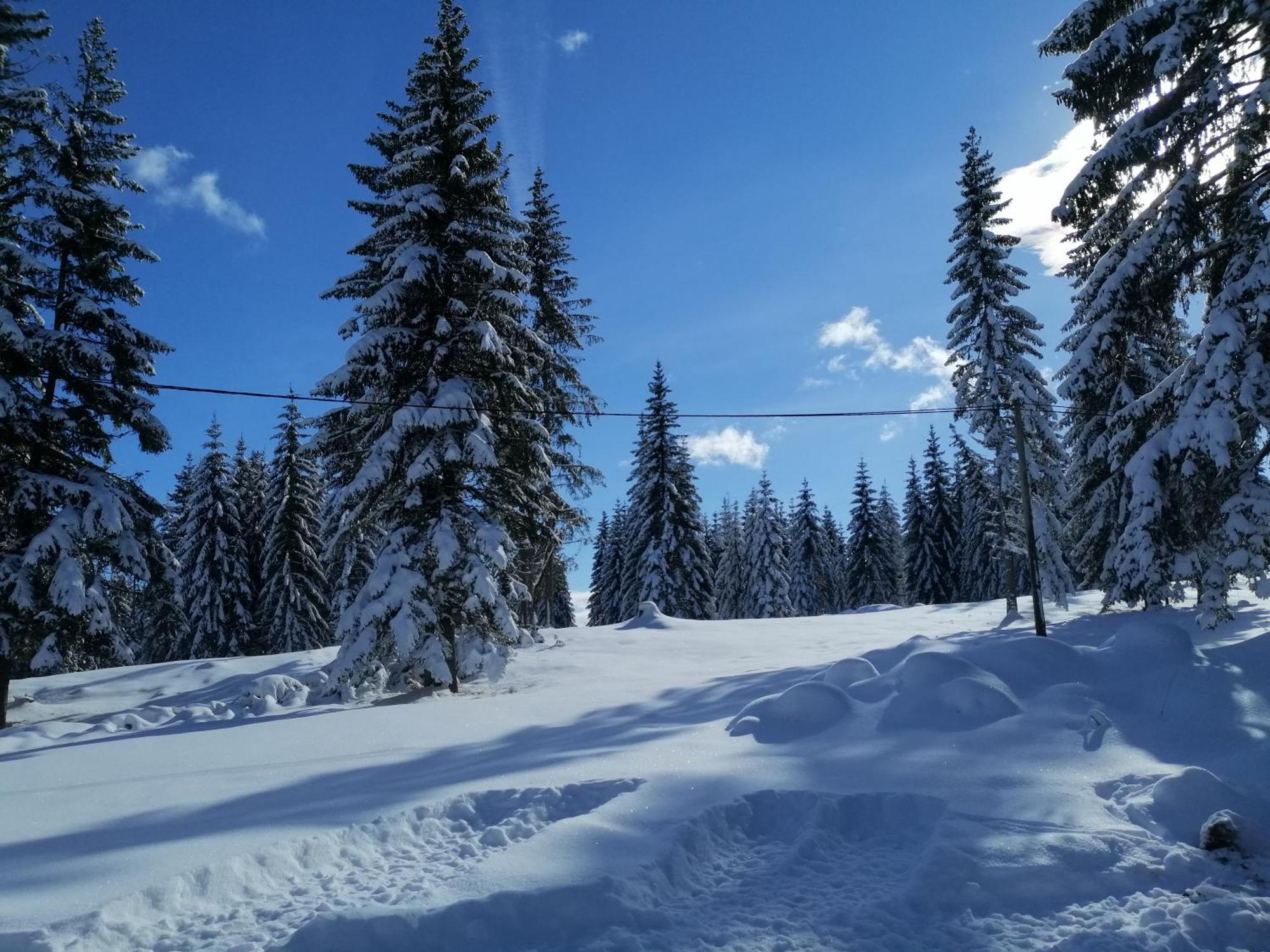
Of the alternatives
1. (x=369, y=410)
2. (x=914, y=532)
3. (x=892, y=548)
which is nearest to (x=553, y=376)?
(x=369, y=410)

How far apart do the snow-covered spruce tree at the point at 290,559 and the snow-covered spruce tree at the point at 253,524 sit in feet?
1.84

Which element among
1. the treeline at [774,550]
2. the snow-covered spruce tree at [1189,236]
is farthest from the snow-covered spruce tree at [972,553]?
the snow-covered spruce tree at [1189,236]

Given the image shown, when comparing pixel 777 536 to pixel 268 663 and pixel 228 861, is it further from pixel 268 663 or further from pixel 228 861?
pixel 228 861

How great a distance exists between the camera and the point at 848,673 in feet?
28.8

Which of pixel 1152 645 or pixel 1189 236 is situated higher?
pixel 1189 236

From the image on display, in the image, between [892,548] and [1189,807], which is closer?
[1189,807]

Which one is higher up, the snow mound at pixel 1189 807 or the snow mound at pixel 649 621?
the snow mound at pixel 1189 807

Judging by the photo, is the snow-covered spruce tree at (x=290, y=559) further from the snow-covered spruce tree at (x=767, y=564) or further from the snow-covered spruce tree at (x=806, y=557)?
the snow-covered spruce tree at (x=806, y=557)

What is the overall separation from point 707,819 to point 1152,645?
6938mm

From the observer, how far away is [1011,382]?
21.1 m

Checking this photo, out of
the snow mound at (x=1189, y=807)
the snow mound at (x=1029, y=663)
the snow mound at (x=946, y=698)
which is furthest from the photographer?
the snow mound at (x=1029, y=663)

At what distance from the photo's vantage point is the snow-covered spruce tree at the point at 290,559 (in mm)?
28906

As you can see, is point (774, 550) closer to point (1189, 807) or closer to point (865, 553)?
point (865, 553)

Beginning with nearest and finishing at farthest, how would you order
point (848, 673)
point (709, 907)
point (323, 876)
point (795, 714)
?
point (709, 907) → point (323, 876) → point (795, 714) → point (848, 673)
